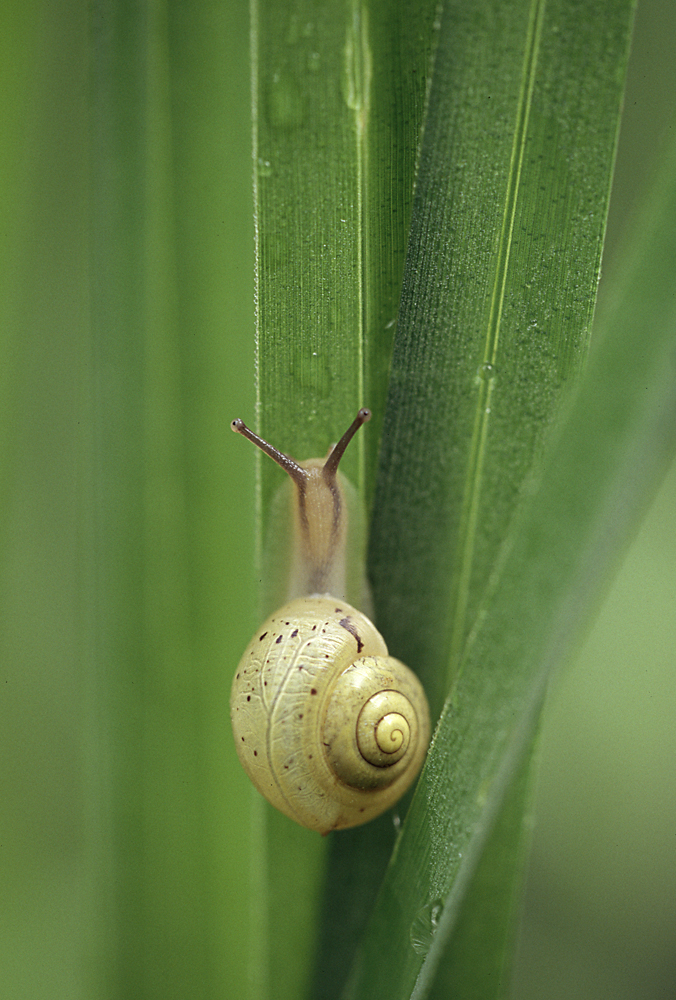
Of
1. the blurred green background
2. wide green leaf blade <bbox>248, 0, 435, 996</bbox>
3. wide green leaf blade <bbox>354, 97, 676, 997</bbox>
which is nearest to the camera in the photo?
wide green leaf blade <bbox>354, 97, 676, 997</bbox>

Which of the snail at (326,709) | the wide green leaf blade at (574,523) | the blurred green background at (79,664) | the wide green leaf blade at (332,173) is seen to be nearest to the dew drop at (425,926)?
the wide green leaf blade at (574,523)

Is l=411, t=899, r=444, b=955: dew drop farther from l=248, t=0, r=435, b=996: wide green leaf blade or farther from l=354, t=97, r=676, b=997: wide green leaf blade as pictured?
l=248, t=0, r=435, b=996: wide green leaf blade

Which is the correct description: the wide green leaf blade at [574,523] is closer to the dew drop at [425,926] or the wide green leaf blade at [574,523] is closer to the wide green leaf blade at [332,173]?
the dew drop at [425,926]

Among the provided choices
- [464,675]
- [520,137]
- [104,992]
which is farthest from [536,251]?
[104,992]

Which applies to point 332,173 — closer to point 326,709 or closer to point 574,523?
point 574,523

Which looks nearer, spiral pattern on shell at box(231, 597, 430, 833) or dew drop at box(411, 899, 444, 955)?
dew drop at box(411, 899, 444, 955)

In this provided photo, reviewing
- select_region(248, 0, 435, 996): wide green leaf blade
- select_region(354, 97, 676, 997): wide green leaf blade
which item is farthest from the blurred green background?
select_region(354, 97, 676, 997): wide green leaf blade

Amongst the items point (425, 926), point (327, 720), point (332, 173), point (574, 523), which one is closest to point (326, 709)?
point (327, 720)

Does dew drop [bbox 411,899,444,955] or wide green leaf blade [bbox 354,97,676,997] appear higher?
wide green leaf blade [bbox 354,97,676,997]
